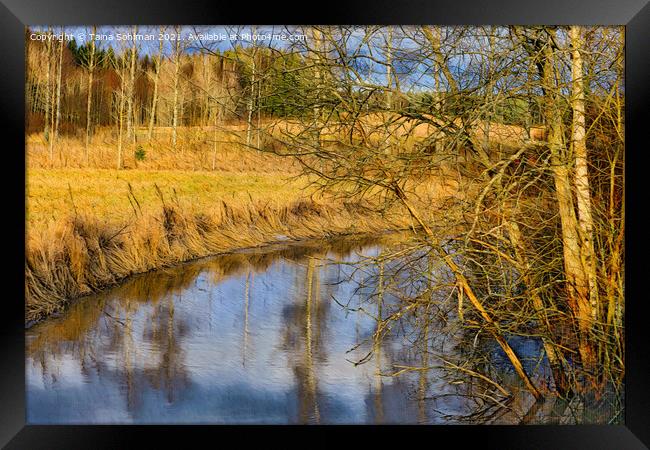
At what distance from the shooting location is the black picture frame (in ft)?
18.1

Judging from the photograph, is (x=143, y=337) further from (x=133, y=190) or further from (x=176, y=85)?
(x=176, y=85)

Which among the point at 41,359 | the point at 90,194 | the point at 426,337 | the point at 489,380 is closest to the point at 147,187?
the point at 90,194

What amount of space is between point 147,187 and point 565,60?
3.50 metres

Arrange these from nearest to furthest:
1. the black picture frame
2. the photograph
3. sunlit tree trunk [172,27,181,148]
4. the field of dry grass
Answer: the black picture frame
the photograph
the field of dry grass
sunlit tree trunk [172,27,181,148]

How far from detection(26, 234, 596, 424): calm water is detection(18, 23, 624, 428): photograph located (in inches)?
0.7

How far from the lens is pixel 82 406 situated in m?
6.39

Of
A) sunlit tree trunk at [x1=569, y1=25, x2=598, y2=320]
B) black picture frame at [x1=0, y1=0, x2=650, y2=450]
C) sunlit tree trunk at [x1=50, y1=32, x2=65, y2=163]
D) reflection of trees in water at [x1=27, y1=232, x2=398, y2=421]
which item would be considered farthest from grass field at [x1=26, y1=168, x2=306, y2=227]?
sunlit tree trunk at [x1=569, y1=25, x2=598, y2=320]

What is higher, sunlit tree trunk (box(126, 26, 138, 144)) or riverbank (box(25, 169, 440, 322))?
sunlit tree trunk (box(126, 26, 138, 144))

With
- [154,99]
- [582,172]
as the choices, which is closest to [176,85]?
[154,99]

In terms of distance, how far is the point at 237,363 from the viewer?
6.62m

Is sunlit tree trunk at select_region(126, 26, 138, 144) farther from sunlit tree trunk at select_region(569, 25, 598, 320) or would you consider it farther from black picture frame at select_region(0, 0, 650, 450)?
sunlit tree trunk at select_region(569, 25, 598, 320)
